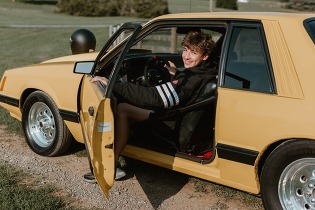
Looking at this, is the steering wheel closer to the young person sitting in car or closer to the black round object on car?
the young person sitting in car

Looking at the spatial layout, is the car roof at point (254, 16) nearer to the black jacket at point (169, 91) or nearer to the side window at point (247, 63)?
the side window at point (247, 63)

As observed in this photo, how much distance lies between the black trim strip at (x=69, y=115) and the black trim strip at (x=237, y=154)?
161cm

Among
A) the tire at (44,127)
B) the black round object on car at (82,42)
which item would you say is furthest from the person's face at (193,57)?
the black round object on car at (82,42)

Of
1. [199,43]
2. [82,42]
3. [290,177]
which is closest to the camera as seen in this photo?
[290,177]

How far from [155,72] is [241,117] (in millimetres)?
1292

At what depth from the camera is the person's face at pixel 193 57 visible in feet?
13.2

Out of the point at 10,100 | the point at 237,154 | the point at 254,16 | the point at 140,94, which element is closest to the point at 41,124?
the point at 10,100

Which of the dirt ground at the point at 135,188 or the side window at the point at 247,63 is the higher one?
the side window at the point at 247,63

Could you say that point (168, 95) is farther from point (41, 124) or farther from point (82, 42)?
point (82, 42)

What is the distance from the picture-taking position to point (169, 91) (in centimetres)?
389

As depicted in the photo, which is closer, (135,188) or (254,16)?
(254,16)

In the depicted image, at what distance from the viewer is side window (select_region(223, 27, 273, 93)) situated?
3.38 meters

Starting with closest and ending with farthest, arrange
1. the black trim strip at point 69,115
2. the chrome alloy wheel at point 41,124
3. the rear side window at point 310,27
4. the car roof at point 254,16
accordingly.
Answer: the rear side window at point 310,27, the car roof at point 254,16, the black trim strip at point 69,115, the chrome alloy wheel at point 41,124

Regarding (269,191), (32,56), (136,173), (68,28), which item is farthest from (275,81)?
(68,28)
